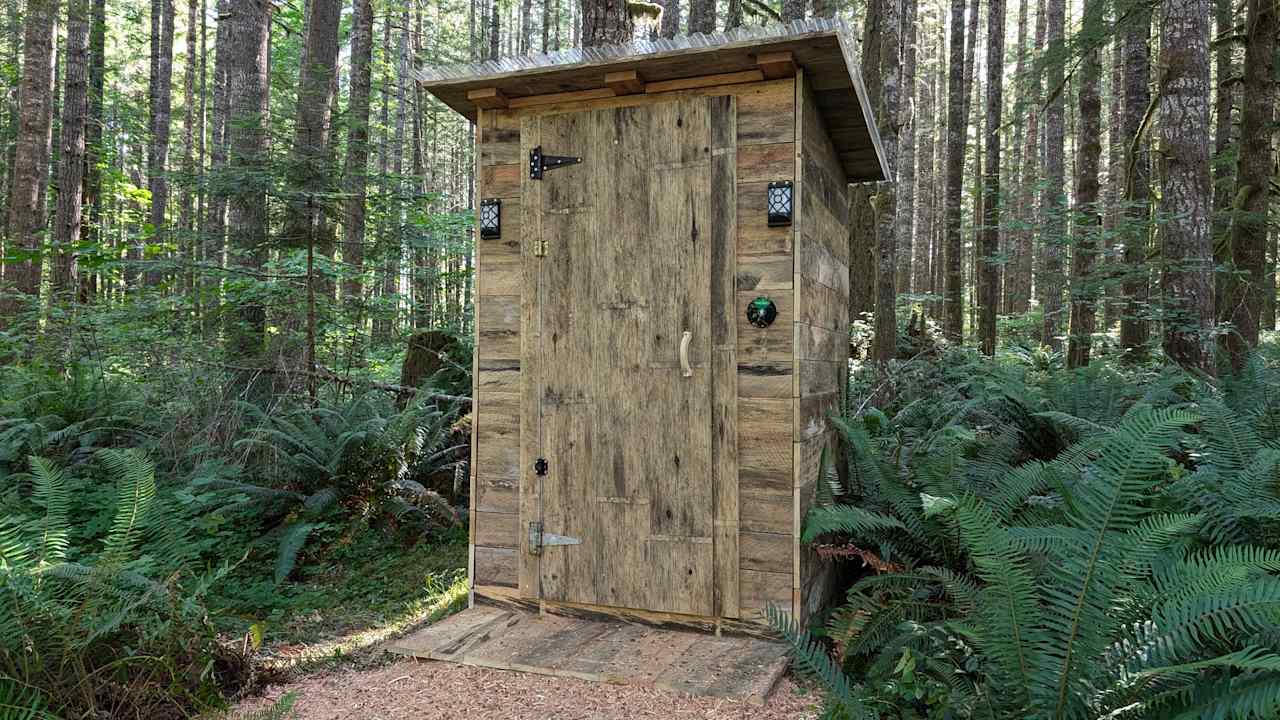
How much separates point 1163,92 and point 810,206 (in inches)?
181

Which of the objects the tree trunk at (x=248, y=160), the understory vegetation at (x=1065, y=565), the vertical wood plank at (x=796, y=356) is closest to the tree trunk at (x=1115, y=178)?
the understory vegetation at (x=1065, y=565)

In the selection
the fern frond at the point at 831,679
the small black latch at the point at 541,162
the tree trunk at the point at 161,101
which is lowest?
the fern frond at the point at 831,679

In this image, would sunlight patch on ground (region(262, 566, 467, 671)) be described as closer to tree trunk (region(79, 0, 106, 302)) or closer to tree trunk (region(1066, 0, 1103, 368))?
tree trunk (region(1066, 0, 1103, 368))

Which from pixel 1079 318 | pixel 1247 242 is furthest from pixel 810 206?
pixel 1079 318

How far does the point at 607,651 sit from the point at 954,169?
11.1 metres

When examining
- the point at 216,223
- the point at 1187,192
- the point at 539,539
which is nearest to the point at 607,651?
the point at 539,539

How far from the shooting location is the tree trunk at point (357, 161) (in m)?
7.12

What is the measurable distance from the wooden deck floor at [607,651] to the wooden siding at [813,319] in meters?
0.40

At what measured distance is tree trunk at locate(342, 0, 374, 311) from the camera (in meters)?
7.12

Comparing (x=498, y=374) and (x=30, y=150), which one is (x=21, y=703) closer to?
(x=498, y=374)

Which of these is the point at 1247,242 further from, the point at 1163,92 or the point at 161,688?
the point at 161,688

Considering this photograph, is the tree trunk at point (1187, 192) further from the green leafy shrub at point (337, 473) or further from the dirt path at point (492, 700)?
the green leafy shrub at point (337, 473)

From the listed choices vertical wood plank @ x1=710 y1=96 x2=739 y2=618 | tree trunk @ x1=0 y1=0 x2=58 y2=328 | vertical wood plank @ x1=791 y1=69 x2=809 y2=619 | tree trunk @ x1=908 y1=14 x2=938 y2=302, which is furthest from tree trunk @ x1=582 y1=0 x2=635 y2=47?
tree trunk @ x1=908 y1=14 x2=938 y2=302

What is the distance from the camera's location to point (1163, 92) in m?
6.45
